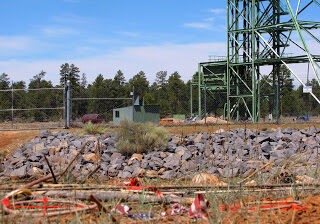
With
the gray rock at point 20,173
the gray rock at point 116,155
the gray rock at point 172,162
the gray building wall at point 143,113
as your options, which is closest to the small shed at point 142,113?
the gray building wall at point 143,113

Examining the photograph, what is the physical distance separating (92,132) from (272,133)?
20.4 ft

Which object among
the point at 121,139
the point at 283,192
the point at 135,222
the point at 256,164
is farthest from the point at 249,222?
the point at 121,139

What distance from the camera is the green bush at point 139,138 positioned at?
10703 millimetres

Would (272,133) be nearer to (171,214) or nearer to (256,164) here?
(256,164)

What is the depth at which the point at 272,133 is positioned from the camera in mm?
12211

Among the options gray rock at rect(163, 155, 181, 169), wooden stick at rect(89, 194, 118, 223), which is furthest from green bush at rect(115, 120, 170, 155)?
wooden stick at rect(89, 194, 118, 223)

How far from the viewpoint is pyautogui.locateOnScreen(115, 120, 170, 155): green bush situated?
10.7 meters

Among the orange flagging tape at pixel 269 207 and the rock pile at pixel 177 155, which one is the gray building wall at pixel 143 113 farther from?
A: the orange flagging tape at pixel 269 207

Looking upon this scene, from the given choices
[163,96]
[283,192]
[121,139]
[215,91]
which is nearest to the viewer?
[283,192]

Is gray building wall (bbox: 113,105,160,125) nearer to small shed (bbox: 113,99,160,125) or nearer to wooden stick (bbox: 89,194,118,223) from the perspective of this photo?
small shed (bbox: 113,99,160,125)

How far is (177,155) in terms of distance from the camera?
1023 cm

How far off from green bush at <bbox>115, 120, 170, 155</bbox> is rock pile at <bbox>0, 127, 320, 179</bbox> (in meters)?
0.21

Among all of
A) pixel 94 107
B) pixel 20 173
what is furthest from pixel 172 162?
pixel 94 107

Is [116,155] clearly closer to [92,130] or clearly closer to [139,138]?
[139,138]
